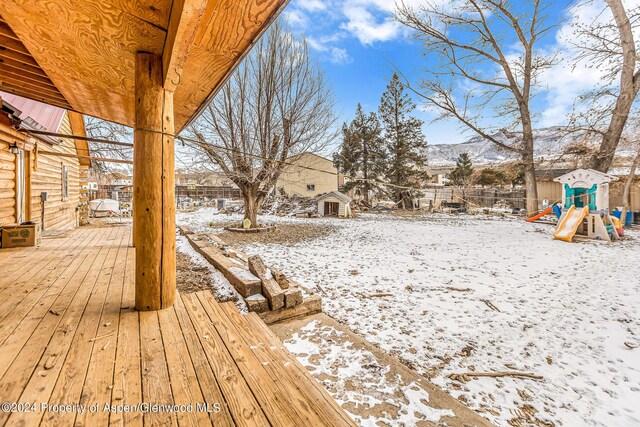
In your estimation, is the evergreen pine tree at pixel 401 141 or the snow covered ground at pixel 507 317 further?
the evergreen pine tree at pixel 401 141

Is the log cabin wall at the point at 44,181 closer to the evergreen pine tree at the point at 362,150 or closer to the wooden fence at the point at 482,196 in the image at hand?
the evergreen pine tree at the point at 362,150

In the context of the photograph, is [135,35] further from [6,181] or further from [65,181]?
[65,181]

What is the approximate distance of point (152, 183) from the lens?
1.95 metres

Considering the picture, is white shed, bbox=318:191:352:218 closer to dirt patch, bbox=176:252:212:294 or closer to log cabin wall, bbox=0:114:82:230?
dirt patch, bbox=176:252:212:294

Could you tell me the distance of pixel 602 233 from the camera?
7348 millimetres

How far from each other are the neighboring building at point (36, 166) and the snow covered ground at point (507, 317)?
4562mm

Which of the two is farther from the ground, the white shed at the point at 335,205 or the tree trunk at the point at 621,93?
the tree trunk at the point at 621,93

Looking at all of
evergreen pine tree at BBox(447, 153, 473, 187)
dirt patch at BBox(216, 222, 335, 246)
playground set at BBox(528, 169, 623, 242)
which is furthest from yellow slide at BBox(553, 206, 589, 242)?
evergreen pine tree at BBox(447, 153, 473, 187)

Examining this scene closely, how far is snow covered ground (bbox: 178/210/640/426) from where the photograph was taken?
188 cm

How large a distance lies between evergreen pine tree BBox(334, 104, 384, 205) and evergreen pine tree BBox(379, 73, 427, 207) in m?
0.75

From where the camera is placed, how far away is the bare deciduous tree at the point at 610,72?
28.2 ft

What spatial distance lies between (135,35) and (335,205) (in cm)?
1393

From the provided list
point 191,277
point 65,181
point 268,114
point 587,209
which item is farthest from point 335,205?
point 191,277

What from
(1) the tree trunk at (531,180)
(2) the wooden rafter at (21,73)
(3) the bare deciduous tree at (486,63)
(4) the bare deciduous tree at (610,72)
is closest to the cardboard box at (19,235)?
(2) the wooden rafter at (21,73)
